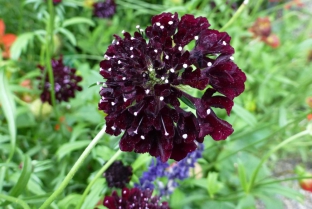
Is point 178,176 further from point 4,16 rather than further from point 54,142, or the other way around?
point 4,16

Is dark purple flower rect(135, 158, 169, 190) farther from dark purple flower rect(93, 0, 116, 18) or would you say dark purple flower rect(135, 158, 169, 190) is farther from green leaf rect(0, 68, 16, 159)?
dark purple flower rect(93, 0, 116, 18)

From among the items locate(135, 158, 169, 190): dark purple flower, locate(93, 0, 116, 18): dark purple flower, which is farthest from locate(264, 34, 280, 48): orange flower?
locate(135, 158, 169, 190): dark purple flower

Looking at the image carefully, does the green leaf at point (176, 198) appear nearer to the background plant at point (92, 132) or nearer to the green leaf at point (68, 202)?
the background plant at point (92, 132)

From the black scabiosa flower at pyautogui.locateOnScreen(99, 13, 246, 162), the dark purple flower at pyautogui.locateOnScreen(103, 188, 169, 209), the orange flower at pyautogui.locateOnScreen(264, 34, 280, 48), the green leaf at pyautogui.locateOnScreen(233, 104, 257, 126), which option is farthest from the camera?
the orange flower at pyautogui.locateOnScreen(264, 34, 280, 48)

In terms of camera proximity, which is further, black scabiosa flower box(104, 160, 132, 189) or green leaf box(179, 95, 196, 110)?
black scabiosa flower box(104, 160, 132, 189)

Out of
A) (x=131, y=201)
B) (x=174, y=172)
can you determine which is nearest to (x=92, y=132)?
(x=174, y=172)

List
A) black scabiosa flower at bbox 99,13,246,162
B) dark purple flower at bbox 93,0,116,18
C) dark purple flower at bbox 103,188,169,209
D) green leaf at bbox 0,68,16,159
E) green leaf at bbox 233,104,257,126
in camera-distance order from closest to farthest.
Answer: black scabiosa flower at bbox 99,13,246,162
dark purple flower at bbox 103,188,169,209
green leaf at bbox 0,68,16,159
green leaf at bbox 233,104,257,126
dark purple flower at bbox 93,0,116,18

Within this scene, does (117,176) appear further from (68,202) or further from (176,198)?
(176,198)
